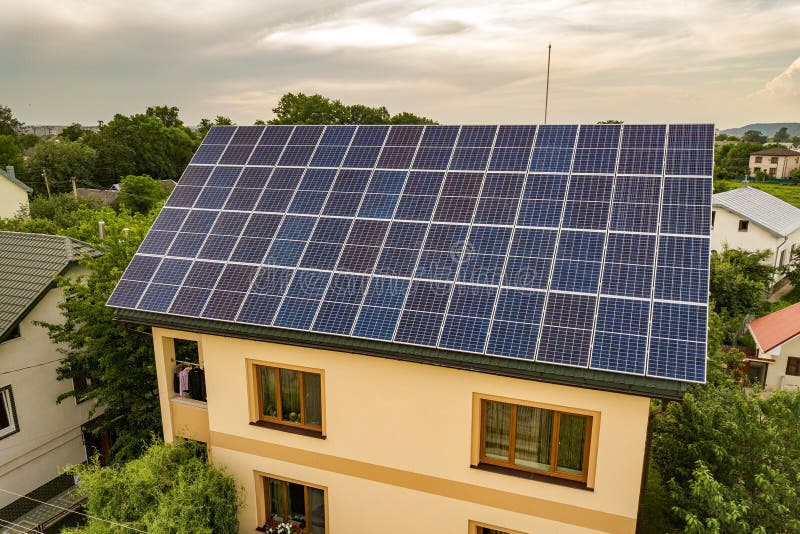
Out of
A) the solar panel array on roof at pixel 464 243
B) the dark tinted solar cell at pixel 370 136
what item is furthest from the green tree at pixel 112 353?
the dark tinted solar cell at pixel 370 136

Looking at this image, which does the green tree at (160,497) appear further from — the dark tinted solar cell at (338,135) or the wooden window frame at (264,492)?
the dark tinted solar cell at (338,135)

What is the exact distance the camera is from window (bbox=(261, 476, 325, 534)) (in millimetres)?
12164

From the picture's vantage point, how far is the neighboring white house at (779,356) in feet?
86.8

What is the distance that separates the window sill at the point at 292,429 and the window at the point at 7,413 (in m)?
11.0

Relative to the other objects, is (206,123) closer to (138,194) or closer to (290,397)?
(138,194)

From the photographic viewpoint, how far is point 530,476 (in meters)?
9.83

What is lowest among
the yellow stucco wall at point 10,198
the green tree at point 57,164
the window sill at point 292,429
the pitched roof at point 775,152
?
the window sill at point 292,429

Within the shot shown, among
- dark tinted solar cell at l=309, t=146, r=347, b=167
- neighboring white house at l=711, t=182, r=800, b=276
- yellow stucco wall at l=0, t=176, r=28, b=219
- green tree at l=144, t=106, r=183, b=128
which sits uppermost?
green tree at l=144, t=106, r=183, b=128

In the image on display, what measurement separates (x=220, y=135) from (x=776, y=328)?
31252 millimetres

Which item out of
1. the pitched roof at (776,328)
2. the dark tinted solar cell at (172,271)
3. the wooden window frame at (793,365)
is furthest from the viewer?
the wooden window frame at (793,365)

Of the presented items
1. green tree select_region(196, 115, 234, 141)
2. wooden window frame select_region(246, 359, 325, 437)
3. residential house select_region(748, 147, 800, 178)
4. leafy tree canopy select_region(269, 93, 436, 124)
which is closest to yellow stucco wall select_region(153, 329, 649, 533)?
wooden window frame select_region(246, 359, 325, 437)

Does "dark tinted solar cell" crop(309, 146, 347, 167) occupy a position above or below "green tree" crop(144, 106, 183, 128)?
below

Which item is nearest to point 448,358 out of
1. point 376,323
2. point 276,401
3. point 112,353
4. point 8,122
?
point 376,323

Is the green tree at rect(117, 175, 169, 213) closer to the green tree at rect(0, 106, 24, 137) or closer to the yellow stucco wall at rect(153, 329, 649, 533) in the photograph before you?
the yellow stucco wall at rect(153, 329, 649, 533)
